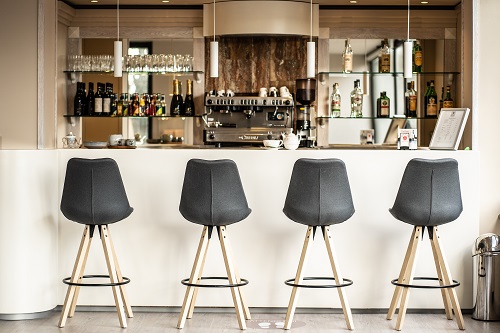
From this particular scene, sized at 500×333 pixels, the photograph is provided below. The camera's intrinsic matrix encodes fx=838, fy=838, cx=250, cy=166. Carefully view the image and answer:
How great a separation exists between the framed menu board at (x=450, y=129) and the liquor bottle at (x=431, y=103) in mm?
2238

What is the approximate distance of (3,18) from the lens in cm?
652

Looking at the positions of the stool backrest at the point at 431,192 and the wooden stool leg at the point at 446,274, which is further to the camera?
the wooden stool leg at the point at 446,274

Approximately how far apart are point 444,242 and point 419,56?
302 cm

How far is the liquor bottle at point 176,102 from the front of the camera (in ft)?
26.8

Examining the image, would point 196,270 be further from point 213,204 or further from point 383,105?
point 383,105

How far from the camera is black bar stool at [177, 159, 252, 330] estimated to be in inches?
198

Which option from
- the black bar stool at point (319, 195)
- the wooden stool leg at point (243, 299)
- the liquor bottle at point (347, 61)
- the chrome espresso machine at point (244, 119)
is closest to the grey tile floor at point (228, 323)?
the wooden stool leg at point (243, 299)

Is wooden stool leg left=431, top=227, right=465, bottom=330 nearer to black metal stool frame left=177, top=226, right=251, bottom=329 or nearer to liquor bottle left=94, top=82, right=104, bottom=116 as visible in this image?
black metal stool frame left=177, top=226, right=251, bottom=329

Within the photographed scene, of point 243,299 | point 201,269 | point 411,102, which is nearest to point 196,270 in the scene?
point 201,269

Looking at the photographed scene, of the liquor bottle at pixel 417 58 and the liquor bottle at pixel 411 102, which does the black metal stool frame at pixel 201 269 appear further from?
the liquor bottle at pixel 417 58

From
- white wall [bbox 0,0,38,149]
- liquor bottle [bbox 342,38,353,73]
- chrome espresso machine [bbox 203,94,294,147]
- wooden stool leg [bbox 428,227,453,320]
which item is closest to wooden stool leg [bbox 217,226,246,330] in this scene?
wooden stool leg [bbox 428,227,453,320]

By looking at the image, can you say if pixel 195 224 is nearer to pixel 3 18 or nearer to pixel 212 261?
pixel 212 261

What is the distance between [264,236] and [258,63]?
10.0ft

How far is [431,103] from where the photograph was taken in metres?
8.15
